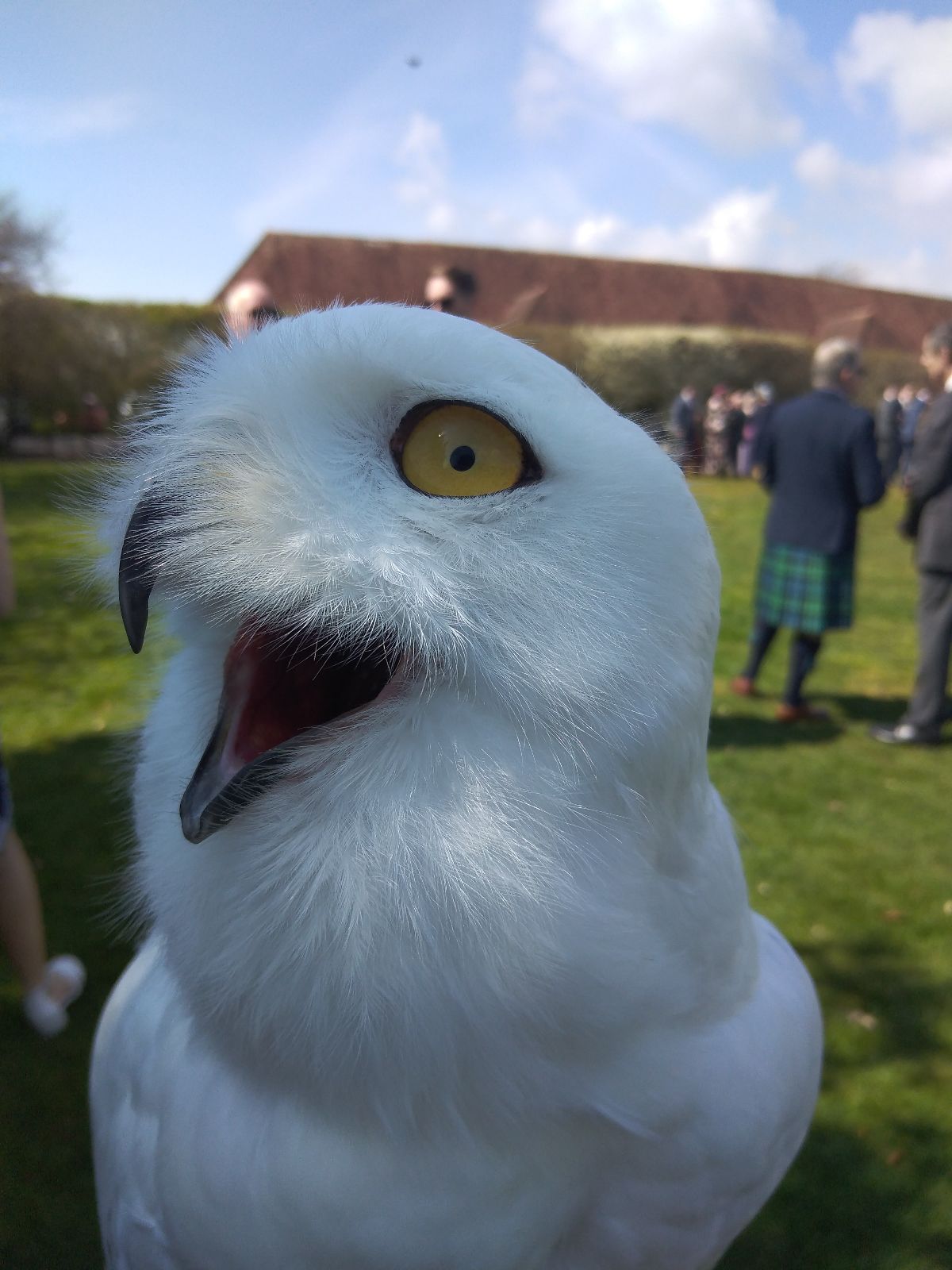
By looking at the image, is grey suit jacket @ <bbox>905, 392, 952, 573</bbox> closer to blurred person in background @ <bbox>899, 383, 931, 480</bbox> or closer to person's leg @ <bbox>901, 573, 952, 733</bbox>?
person's leg @ <bbox>901, 573, 952, 733</bbox>

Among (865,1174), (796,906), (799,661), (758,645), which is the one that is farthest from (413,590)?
(758,645)

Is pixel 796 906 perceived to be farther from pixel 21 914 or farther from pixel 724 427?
pixel 724 427

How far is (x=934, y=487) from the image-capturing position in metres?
4.51

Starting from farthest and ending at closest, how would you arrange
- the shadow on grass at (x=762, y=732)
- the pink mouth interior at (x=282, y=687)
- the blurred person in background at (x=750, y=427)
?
the blurred person in background at (x=750, y=427) → the shadow on grass at (x=762, y=732) → the pink mouth interior at (x=282, y=687)

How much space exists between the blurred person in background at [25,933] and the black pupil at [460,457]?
1.66 meters

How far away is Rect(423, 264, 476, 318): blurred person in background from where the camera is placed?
11.5 ft

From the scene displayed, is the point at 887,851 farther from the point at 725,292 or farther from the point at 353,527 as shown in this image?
the point at 725,292

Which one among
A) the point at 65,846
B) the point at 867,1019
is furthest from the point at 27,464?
the point at 867,1019

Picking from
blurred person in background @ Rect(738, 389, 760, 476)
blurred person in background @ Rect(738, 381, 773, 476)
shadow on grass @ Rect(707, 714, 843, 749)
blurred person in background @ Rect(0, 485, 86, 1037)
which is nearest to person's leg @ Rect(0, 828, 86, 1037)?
blurred person in background @ Rect(0, 485, 86, 1037)

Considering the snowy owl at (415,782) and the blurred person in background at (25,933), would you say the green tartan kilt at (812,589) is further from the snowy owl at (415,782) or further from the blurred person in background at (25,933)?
the snowy owl at (415,782)

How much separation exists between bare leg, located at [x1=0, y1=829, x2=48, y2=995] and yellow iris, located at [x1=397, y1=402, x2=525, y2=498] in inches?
81.2

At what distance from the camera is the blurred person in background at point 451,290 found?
351cm

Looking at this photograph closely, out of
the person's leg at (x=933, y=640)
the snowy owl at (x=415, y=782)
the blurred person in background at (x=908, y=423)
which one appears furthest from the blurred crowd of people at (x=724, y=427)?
the snowy owl at (x=415, y=782)

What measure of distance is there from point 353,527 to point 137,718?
2.37ft
